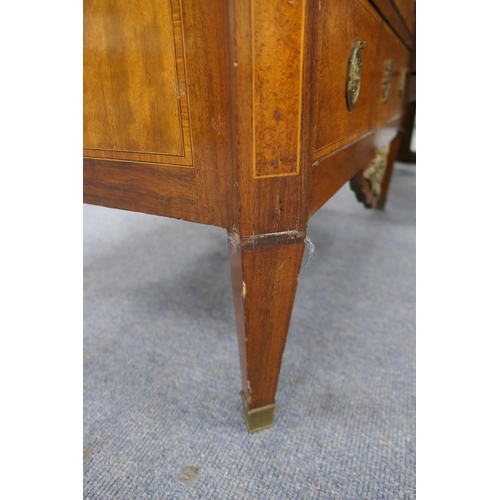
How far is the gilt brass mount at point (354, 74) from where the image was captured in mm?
534

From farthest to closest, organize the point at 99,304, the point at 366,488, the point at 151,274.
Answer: the point at 151,274 → the point at 99,304 → the point at 366,488

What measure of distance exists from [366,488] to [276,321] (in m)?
0.27

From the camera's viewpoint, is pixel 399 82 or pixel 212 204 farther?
pixel 399 82

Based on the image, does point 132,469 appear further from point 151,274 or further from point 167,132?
point 151,274

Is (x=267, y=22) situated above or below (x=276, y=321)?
above

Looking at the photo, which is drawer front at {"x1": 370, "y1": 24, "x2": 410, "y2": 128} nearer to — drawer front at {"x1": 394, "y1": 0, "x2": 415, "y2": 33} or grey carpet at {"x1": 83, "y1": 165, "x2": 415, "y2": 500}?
drawer front at {"x1": 394, "y1": 0, "x2": 415, "y2": 33}

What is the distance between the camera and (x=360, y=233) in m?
1.41

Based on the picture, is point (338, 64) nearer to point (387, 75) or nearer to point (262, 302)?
point (262, 302)

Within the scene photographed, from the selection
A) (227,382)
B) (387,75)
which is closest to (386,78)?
(387,75)

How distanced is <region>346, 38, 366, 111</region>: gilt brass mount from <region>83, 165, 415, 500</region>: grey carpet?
0.41 m

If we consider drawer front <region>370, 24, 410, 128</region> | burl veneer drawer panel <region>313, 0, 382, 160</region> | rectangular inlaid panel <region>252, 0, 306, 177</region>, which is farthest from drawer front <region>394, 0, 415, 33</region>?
rectangular inlaid panel <region>252, 0, 306, 177</region>
